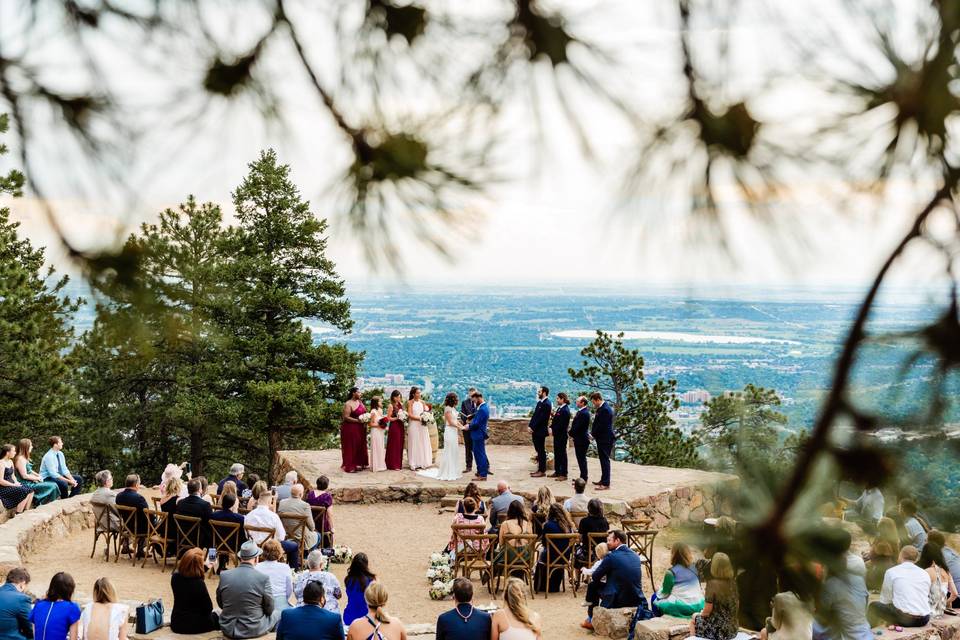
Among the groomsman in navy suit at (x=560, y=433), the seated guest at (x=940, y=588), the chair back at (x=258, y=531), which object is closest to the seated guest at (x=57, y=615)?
the chair back at (x=258, y=531)

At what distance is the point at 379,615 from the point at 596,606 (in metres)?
2.94

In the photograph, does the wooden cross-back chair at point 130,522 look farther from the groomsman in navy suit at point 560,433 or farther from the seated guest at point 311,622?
the groomsman in navy suit at point 560,433

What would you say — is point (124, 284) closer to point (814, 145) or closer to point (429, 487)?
point (814, 145)

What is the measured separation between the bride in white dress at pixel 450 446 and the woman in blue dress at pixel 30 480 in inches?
225

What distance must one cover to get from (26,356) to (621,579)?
15912 mm

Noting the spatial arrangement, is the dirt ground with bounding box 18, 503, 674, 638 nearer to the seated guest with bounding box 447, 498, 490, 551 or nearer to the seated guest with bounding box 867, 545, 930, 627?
the seated guest with bounding box 447, 498, 490, 551

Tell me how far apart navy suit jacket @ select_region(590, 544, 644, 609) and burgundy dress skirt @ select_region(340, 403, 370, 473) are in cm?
753

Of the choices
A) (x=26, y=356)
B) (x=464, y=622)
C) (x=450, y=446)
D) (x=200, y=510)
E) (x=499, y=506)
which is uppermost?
(x=26, y=356)

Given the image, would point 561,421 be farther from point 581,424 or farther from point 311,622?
point 311,622

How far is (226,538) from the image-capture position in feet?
34.8

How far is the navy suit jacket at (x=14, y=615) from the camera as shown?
730 cm

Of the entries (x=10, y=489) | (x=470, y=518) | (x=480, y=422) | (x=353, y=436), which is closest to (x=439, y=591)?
(x=470, y=518)

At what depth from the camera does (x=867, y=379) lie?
1.84 meters

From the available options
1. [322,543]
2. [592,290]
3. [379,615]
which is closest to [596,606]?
[379,615]
